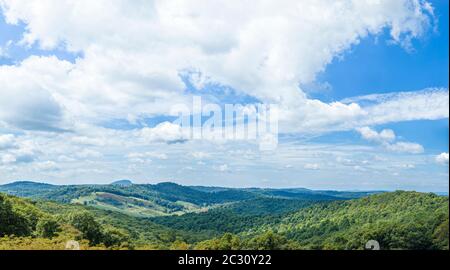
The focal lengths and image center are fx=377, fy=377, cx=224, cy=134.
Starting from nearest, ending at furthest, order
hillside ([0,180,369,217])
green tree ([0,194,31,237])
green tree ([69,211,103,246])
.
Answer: green tree ([69,211,103,246])
green tree ([0,194,31,237])
hillside ([0,180,369,217])

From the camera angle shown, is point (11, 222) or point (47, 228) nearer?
point (47, 228)

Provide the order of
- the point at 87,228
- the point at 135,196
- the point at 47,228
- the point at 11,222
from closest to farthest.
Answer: the point at 47,228
the point at 87,228
the point at 11,222
the point at 135,196

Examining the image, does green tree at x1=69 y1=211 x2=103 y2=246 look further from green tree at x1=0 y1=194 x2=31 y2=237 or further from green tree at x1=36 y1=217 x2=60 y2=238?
green tree at x1=0 y1=194 x2=31 y2=237

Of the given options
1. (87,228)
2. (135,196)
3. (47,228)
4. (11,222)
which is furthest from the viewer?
(135,196)

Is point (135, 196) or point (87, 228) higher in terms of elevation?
point (87, 228)

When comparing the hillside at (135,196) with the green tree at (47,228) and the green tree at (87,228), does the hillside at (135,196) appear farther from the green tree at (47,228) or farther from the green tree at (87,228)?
the green tree at (87,228)

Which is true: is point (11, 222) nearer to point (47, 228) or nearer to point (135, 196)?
point (47, 228)

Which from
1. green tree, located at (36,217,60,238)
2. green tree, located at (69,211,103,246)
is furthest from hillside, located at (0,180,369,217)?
green tree, located at (69,211,103,246)

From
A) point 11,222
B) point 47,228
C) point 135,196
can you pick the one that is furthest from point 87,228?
point 135,196

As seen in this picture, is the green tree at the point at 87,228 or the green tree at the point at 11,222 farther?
the green tree at the point at 11,222

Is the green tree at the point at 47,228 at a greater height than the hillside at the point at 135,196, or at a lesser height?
greater

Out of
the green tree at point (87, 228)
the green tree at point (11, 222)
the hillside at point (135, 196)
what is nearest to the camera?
the green tree at point (87, 228)

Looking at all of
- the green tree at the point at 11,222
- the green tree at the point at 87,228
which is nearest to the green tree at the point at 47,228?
the green tree at the point at 11,222

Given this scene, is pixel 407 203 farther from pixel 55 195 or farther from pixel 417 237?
pixel 55 195
